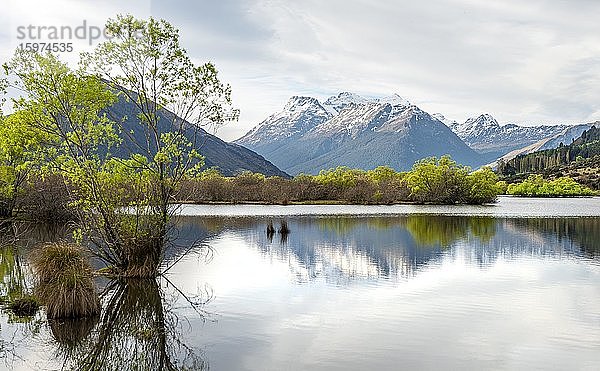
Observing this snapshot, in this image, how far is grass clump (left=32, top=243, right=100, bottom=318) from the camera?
1689 centimetres

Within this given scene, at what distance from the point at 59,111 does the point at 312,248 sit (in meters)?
17.7

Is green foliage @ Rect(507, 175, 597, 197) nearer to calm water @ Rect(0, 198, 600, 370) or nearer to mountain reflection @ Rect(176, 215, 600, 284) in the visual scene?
mountain reflection @ Rect(176, 215, 600, 284)

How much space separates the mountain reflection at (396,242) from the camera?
1135 inches

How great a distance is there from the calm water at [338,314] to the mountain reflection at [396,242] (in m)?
0.22

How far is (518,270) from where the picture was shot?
Answer: 2766cm

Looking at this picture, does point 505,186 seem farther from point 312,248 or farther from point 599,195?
point 312,248

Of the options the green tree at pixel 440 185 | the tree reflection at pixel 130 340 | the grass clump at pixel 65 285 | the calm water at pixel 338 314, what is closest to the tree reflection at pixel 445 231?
the calm water at pixel 338 314

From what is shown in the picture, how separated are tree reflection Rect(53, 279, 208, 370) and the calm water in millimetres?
45

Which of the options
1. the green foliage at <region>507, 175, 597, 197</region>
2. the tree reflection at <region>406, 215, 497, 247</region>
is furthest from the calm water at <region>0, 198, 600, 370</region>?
the green foliage at <region>507, 175, 597, 197</region>

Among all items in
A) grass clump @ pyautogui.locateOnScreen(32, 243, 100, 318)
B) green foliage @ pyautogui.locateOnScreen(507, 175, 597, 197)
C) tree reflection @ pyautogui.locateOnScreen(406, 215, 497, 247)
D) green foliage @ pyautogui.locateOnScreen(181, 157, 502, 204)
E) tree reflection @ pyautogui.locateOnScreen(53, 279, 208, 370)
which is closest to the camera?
tree reflection @ pyautogui.locateOnScreen(53, 279, 208, 370)

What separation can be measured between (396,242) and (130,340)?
25.6 m

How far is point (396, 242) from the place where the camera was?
3862 cm

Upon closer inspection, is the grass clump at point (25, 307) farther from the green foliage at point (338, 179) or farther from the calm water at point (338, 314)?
the green foliage at point (338, 179)

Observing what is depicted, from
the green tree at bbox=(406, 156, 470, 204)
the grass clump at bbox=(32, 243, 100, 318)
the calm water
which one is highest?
the green tree at bbox=(406, 156, 470, 204)
